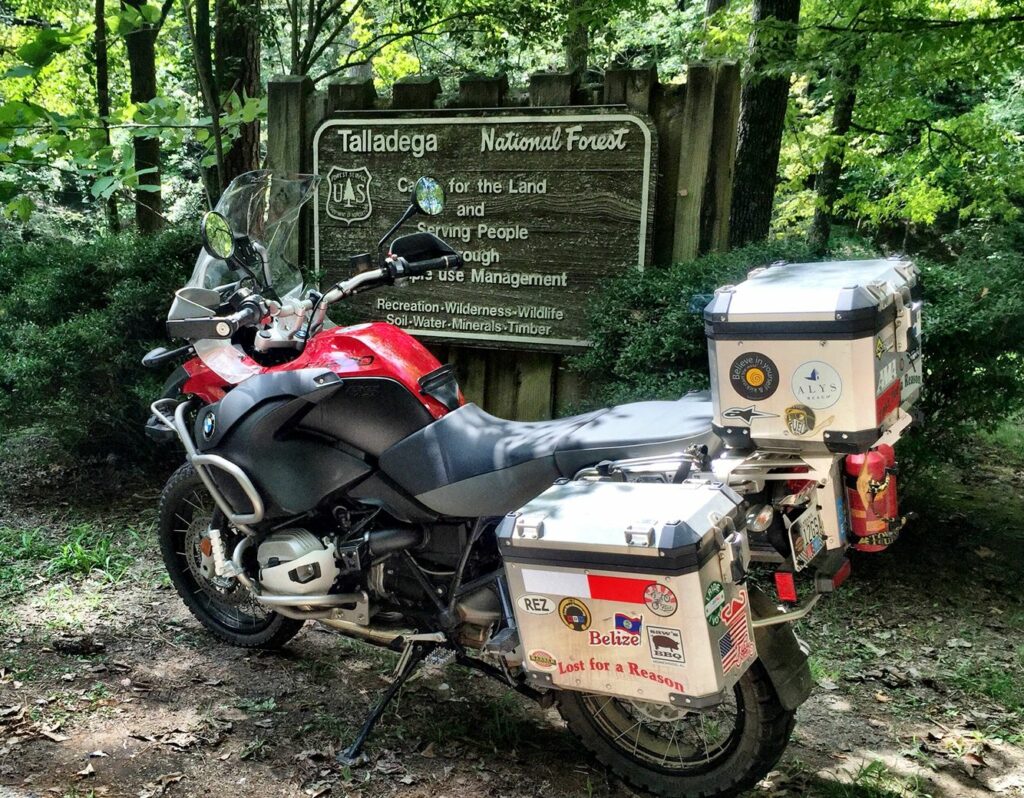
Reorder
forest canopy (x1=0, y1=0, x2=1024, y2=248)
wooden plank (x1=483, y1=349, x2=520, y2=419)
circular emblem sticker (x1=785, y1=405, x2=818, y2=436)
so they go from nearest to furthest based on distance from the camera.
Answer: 1. circular emblem sticker (x1=785, y1=405, x2=818, y2=436)
2. forest canopy (x1=0, y1=0, x2=1024, y2=248)
3. wooden plank (x1=483, y1=349, x2=520, y2=419)

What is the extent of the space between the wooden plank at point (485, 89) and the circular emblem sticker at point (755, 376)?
3012 millimetres

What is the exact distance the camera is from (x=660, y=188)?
14.8 ft

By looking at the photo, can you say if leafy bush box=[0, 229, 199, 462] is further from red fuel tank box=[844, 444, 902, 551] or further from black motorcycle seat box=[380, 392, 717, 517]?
red fuel tank box=[844, 444, 902, 551]

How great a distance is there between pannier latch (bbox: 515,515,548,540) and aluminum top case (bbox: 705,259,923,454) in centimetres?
54

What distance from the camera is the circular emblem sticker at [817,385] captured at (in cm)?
214

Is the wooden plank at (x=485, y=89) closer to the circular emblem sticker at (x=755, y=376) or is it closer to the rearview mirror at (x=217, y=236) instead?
the rearview mirror at (x=217, y=236)

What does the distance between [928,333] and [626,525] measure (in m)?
2.43

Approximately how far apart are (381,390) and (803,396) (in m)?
1.32

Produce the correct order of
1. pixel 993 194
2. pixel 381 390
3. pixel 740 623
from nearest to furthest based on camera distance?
pixel 740 623, pixel 381 390, pixel 993 194

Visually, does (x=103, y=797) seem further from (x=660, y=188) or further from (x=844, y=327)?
(x=660, y=188)

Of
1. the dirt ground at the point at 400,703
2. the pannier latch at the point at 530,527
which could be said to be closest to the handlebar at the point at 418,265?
the pannier latch at the point at 530,527

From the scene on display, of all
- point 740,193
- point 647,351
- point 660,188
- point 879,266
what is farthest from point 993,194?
point 879,266

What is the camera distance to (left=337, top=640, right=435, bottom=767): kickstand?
2854 mm

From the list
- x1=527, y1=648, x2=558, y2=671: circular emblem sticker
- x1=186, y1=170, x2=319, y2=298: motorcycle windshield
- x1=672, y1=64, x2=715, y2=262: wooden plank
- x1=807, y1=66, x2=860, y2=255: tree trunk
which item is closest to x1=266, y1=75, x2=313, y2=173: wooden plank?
x1=186, y1=170, x2=319, y2=298: motorcycle windshield
